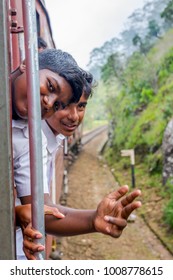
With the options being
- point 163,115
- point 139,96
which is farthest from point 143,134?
point 139,96

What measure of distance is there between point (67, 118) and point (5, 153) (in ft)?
1.80

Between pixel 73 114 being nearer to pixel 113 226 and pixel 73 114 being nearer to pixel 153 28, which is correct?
pixel 113 226

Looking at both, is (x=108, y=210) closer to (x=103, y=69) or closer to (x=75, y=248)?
(x=75, y=248)

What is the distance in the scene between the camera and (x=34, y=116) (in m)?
0.86

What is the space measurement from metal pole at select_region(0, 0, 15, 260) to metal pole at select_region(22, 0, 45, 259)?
0.05 metres

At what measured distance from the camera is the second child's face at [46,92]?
3.41 ft

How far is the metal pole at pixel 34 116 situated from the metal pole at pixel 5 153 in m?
0.05

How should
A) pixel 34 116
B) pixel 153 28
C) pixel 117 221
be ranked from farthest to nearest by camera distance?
pixel 153 28
pixel 117 221
pixel 34 116

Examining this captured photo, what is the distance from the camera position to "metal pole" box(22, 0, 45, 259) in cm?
86

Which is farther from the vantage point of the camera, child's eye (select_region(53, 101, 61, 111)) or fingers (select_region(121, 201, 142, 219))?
child's eye (select_region(53, 101, 61, 111))

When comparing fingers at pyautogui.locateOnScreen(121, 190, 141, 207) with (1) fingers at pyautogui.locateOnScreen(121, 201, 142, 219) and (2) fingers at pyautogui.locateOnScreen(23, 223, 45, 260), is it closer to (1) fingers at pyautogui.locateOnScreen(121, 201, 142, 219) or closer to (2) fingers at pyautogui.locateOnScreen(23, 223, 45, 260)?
(1) fingers at pyautogui.locateOnScreen(121, 201, 142, 219)

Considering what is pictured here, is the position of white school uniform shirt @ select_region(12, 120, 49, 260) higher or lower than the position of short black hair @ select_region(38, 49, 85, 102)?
lower

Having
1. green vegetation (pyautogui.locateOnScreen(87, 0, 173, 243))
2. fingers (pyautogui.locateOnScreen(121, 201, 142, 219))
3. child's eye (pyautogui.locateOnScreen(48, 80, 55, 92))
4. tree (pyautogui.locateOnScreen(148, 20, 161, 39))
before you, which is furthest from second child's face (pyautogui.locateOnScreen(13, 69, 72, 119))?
tree (pyautogui.locateOnScreen(148, 20, 161, 39))

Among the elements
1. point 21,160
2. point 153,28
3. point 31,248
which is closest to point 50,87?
point 21,160
